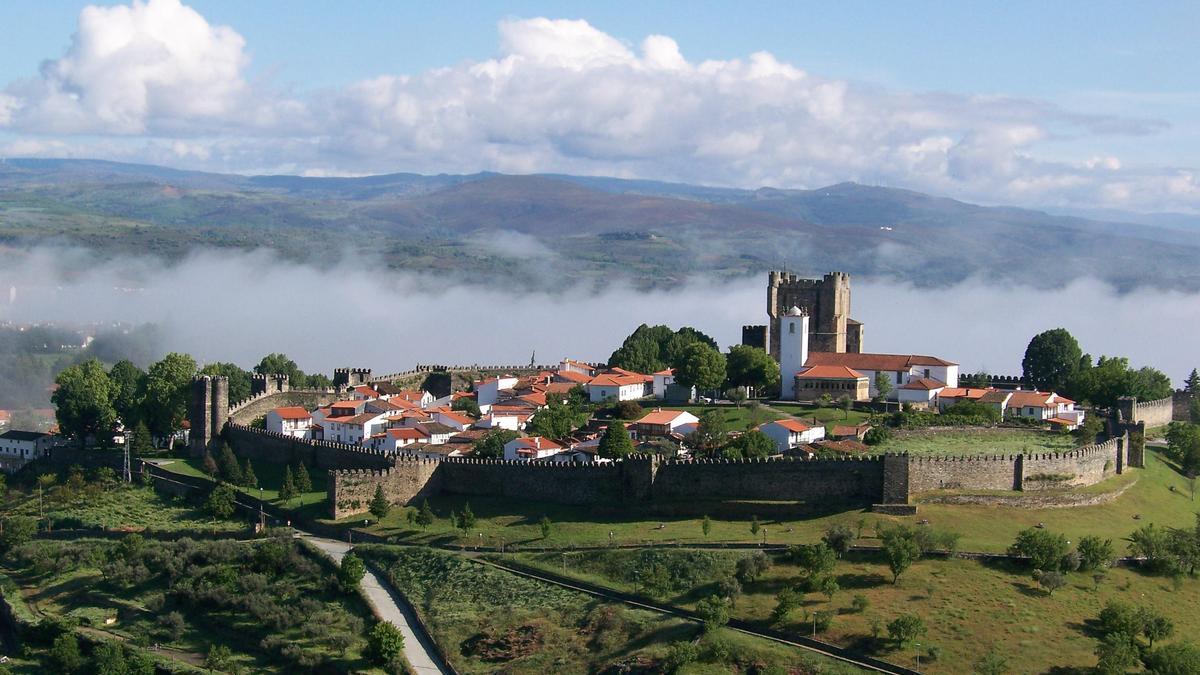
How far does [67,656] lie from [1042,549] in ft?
116

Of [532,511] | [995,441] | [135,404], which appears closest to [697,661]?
[532,511]

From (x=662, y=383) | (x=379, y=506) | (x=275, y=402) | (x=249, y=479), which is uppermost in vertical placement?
(x=662, y=383)

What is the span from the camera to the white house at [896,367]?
89875mm

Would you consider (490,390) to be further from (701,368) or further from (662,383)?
(701,368)

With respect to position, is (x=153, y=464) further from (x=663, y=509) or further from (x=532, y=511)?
(x=663, y=509)

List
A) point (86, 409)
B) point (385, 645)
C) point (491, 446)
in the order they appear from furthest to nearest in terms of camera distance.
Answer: point (86, 409) < point (491, 446) < point (385, 645)

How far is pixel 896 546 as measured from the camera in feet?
187

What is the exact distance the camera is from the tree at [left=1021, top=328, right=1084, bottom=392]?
9675cm

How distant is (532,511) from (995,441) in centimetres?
2325

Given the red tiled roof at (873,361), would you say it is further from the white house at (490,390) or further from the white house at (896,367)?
the white house at (490,390)

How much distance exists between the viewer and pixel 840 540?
58938mm

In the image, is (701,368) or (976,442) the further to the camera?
(701,368)

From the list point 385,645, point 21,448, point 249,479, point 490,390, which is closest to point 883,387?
point 490,390

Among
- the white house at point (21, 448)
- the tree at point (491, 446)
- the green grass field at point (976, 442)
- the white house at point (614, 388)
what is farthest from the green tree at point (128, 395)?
the green grass field at point (976, 442)
